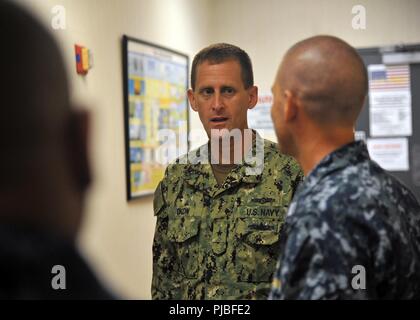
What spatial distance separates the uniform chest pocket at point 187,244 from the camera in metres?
1.13

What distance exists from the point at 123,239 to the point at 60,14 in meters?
0.56

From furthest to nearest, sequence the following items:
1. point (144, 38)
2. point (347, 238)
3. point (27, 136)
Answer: point (144, 38) < point (27, 136) < point (347, 238)

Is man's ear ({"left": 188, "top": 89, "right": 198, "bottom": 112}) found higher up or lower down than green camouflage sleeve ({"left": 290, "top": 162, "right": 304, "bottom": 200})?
higher up

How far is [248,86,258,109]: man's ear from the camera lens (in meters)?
1.14

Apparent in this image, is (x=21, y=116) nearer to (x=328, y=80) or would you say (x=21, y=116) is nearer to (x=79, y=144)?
(x=79, y=144)

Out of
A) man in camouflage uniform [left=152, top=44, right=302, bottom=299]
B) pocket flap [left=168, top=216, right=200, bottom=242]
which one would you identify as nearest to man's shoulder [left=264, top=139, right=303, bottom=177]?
man in camouflage uniform [left=152, top=44, right=302, bottom=299]

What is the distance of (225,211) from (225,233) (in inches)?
2.0

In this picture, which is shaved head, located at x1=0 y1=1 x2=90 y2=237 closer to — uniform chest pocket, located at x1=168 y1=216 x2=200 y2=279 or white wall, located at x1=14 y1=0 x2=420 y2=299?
white wall, located at x1=14 y1=0 x2=420 y2=299

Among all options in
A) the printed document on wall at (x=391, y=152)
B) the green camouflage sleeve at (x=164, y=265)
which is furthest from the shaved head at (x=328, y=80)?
the green camouflage sleeve at (x=164, y=265)

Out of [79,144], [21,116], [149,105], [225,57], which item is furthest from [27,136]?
[225,57]

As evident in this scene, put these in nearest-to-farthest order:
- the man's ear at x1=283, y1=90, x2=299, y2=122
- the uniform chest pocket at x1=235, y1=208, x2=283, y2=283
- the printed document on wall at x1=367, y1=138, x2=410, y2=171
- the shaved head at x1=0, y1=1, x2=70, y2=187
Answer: the man's ear at x1=283, y1=90, x2=299, y2=122, the shaved head at x1=0, y1=1, x2=70, y2=187, the uniform chest pocket at x1=235, y1=208, x2=283, y2=283, the printed document on wall at x1=367, y1=138, x2=410, y2=171

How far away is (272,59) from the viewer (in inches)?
45.9

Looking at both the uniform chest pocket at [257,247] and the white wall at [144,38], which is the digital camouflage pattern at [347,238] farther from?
the white wall at [144,38]

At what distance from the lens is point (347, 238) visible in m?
0.69
